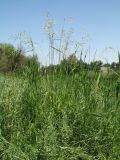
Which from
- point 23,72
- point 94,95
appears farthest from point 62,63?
point 94,95

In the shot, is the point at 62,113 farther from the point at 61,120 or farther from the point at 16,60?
the point at 16,60

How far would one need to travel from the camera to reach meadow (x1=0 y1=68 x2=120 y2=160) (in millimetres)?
3545

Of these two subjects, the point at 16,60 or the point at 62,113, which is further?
the point at 16,60

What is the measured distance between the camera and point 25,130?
12.5 ft

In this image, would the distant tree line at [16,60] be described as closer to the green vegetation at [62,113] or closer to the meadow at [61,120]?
the green vegetation at [62,113]

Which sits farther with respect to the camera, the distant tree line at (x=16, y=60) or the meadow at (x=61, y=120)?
the distant tree line at (x=16, y=60)

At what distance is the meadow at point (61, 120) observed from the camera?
3545 millimetres

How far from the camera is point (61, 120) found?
379 centimetres

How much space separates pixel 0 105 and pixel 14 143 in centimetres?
56

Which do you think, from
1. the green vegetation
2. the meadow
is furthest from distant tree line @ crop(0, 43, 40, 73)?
the meadow

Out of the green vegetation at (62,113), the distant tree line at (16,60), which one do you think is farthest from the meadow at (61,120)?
the distant tree line at (16,60)

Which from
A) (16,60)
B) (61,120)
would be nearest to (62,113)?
(61,120)

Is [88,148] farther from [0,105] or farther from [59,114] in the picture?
[0,105]

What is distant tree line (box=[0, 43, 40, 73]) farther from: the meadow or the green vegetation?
the meadow
